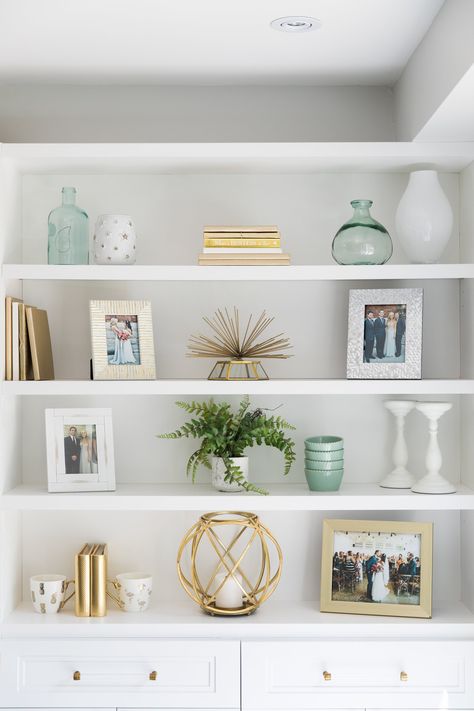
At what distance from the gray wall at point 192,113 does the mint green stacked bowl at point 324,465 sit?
107 centimetres

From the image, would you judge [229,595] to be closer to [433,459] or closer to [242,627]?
[242,627]

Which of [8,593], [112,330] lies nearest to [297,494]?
[112,330]

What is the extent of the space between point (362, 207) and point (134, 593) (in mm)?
1442

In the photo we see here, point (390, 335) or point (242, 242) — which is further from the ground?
point (242, 242)

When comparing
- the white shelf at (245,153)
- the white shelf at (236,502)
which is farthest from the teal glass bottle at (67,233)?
the white shelf at (236,502)

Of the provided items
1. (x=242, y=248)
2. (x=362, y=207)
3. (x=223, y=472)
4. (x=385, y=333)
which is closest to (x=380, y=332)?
(x=385, y=333)

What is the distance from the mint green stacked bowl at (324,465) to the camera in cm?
288

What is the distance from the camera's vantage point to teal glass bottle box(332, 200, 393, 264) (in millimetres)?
2818

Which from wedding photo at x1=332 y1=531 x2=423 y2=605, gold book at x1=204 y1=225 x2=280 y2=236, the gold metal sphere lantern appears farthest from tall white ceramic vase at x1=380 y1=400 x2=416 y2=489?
gold book at x1=204 y1=225 x2=280 y2=236

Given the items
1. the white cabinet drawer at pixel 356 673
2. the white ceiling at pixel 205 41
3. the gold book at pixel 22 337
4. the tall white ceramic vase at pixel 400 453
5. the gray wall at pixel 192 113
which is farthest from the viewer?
the gray wall at pixel 192 113

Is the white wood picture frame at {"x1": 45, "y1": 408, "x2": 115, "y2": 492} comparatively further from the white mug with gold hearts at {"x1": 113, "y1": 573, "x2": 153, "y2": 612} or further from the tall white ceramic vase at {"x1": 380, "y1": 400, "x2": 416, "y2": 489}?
the tall white ceramic vase at {"x1": 380, "y1": 400, "x2": 416, "y2": 489}

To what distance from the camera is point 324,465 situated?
2881 millimetres

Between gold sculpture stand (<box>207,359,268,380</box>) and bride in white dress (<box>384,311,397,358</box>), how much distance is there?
40 cm

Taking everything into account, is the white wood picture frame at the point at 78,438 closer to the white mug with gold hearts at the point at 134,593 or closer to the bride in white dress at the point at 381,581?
the white mug with gold hearts at the point at 134,593
